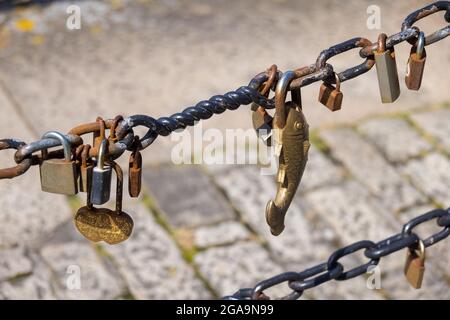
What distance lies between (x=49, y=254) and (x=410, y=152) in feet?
5.98

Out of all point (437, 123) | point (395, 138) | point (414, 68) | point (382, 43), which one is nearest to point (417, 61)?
point (414, 68)

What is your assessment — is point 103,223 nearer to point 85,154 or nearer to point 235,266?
point 85,154

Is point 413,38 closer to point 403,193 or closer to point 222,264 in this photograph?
point 222,264

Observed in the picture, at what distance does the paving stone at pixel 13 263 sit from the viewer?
10.7 feet

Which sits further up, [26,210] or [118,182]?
[26,210]

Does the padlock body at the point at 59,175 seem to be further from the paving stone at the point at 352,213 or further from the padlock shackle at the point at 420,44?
the paving stone at the point at 352,213

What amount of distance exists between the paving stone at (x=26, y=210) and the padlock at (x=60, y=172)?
1858mm

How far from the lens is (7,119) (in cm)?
412

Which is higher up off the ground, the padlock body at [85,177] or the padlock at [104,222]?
the padlock body at [85,177]

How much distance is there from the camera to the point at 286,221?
3674 mm

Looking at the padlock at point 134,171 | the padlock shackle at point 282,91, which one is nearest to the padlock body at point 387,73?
the padlock shackle at point 282,91

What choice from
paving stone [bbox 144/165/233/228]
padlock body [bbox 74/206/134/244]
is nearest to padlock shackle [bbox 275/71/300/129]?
padlock body [bbox 74/206/134/244]

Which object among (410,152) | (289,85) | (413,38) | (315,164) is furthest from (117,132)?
(410,152)

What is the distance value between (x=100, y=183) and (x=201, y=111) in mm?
259
